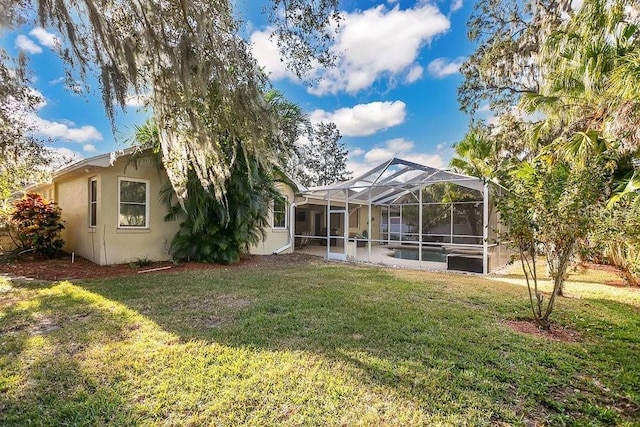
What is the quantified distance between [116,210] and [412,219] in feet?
41.3

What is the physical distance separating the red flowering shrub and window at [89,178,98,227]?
1109 millimetres

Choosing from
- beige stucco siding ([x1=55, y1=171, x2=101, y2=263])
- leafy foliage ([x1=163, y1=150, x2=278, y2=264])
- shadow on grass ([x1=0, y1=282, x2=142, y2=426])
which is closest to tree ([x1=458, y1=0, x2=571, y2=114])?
leafy foliage ([x1=163, y1=150, x2=278, y2=264])

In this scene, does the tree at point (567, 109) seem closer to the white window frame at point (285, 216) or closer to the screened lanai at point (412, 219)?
the screened lanai at point (412, 219)

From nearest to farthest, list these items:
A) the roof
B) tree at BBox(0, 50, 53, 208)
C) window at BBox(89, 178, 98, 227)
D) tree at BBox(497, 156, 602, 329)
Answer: tree at BBox(497, 156, 602, 329), tree at BBox(0, 50, 53, 208), the roof, window at BBox(89, 178, 98, 227)

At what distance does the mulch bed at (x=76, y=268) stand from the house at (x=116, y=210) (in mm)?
485

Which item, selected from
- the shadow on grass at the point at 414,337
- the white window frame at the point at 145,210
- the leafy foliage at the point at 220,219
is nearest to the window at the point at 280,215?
the leafy foliage at the point at 220,219

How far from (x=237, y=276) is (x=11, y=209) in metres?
6.92

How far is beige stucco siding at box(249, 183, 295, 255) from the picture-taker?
12219mm

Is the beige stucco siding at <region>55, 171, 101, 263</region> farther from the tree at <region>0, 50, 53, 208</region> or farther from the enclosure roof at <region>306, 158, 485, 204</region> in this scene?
the enclosure roof at <region>306, 158, 485, 204</region>

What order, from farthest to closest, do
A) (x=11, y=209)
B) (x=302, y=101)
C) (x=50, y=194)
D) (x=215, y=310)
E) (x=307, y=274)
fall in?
(x=50, y=194) < (x=302, y=101) < (x=11, y=209) < (x=307, y=274) < (x=215, y=310)

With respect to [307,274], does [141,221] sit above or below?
above

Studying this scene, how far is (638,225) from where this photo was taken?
5.00 metres

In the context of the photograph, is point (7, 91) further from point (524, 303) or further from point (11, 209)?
point (524, 303)

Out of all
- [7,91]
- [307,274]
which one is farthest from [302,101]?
[7,91]
